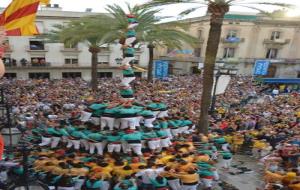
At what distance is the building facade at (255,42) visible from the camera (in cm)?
3922

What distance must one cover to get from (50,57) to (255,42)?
94.0 feet

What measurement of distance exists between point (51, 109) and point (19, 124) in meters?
3.39

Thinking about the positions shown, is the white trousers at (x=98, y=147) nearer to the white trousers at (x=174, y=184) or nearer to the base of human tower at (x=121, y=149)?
the base of human tower at (x=121, y=149)

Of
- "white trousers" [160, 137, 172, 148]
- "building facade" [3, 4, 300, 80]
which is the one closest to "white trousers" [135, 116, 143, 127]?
"white trousers" [160, 137, 172, 148]

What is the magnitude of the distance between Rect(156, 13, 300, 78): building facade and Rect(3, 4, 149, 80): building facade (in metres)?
11.5

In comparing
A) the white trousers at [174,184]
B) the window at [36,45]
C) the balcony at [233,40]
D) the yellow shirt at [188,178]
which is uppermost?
the balcony at [233,40]

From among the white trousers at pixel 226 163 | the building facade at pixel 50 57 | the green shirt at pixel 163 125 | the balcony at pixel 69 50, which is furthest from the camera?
the balcony at pixel 69 50

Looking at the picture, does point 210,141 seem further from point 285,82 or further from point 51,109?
point 285,82

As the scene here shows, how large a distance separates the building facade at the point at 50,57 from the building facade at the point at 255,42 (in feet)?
37.8

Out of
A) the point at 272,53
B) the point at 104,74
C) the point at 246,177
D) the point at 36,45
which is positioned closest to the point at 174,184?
the point at 246,177

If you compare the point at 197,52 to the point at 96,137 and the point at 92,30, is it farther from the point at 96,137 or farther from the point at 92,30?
the point at 96,137

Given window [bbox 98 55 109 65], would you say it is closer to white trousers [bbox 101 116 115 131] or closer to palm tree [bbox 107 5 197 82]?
palm tree [bbox 107 5 197 82]

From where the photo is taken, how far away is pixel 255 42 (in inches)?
1571

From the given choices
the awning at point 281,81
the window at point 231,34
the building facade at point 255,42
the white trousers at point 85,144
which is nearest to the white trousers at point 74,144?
the white trousers at point 85,144
